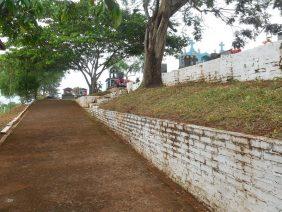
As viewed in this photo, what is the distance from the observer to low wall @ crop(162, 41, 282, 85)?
9.69 m

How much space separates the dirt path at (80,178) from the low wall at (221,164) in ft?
1.26

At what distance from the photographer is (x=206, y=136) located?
610 cm

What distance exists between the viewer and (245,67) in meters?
11.0

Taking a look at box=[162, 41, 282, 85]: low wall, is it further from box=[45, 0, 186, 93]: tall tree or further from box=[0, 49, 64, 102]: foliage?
box=[0, 49, 64, 102]: foliage

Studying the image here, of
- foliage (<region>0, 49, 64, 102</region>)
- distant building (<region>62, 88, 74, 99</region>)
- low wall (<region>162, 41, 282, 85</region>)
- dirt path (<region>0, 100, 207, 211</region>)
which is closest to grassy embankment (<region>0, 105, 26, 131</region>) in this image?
dirt path (<region>0, 100, 207, 211</region>)

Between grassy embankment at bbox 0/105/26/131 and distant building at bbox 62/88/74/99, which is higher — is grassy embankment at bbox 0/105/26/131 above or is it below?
below

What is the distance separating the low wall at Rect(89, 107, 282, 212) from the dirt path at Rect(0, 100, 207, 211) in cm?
38

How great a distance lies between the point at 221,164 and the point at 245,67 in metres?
6.14

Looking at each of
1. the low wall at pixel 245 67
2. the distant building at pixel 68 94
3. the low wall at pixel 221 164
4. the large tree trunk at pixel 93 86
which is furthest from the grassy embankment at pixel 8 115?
the distant building at pixel 68 94

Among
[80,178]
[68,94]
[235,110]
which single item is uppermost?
[68,94]

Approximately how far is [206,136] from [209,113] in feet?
4.66

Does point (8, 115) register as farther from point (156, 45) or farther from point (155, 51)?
point (156, 45)

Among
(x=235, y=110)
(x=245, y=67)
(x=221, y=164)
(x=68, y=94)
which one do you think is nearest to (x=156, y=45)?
(x=245, y=67)

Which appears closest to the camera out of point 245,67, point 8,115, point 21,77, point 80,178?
point 80,178
